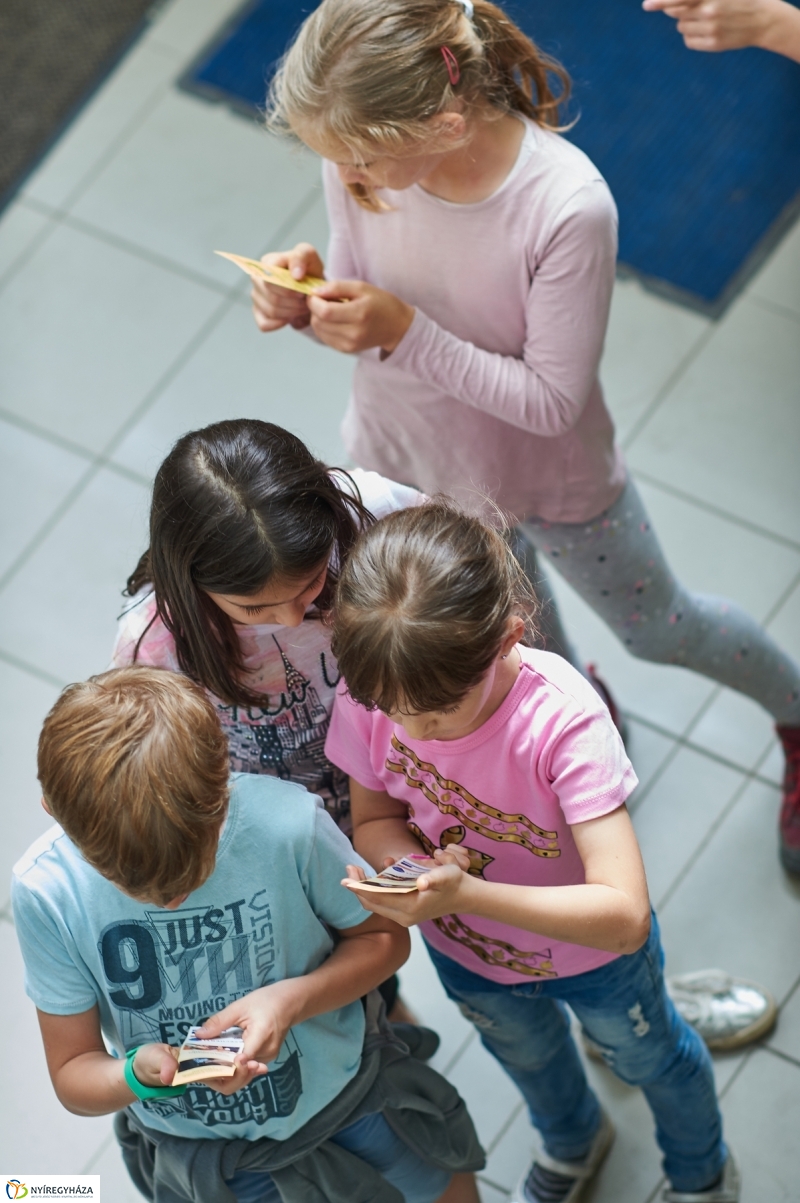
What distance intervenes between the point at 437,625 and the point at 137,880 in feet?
1.30

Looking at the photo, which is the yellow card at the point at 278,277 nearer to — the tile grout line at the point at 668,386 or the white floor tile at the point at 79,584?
the white floor tile at the point at 79,584

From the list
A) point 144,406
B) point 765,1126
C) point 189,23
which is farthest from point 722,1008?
point 189,23

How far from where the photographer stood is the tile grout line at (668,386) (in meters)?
2.82

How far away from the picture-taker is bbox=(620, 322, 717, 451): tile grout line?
2.82 meters

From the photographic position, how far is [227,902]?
1389 millimetres

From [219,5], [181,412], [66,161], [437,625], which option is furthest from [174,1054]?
[219,5]

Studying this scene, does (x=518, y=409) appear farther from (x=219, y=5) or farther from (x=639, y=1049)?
(x=219, y=5)

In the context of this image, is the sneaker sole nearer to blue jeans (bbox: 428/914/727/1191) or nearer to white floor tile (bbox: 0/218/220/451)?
blue jeans (bbox: 428/914/727/1191)

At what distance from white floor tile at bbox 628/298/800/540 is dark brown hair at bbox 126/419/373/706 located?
1.49 m

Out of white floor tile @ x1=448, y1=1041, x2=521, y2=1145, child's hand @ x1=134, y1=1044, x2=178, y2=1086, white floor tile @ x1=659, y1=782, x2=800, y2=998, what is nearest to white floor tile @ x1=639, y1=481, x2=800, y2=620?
white floor tile @ x1=659, y1=782, x2=800, y2=998

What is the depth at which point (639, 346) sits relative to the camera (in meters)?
2.91

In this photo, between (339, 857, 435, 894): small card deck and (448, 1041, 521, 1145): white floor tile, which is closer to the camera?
(339, 857, 435, 894): small card deck

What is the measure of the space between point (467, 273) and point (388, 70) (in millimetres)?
281

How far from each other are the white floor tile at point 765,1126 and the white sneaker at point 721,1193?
87 mm
